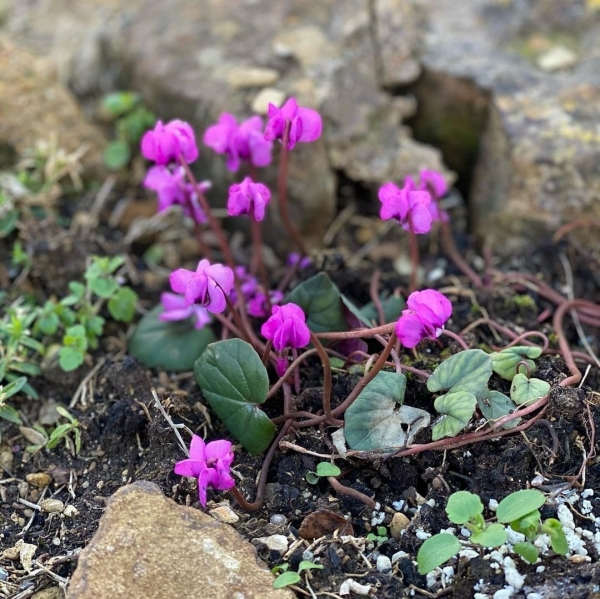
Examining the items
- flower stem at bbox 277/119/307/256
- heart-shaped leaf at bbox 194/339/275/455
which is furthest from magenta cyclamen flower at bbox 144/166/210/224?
heart-shaped leaf at bbox 194/339/275/455

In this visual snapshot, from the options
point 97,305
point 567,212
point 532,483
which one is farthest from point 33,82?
point 532,483

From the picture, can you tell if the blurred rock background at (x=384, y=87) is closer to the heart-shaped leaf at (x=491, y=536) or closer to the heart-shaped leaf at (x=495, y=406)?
the heart-shaped leaf at (x=495, y=406)

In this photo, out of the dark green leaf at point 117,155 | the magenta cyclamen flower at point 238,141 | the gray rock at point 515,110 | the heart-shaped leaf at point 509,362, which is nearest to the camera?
the heart-shaped leaf at point 509,362

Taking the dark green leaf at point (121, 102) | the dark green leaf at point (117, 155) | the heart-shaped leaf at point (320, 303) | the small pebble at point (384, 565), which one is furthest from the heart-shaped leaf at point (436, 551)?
the dark green leaf at point (121, 102)

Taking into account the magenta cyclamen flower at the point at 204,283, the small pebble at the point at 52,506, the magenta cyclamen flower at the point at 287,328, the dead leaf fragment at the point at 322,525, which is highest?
the magenta cyclamen flower at the point at 204,283

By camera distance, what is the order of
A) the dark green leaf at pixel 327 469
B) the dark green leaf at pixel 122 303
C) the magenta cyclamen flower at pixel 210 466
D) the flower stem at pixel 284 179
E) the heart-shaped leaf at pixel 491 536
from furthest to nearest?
the dark green leaf at pixel 122 303 → the flower stem at pixel 284 179 → the dark green leaf at pixel 327 469 → the magenta cyclamen flower at pixel 210 466 → the heart-shaped leaf at pixel 491 536

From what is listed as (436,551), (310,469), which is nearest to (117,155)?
(310,469)

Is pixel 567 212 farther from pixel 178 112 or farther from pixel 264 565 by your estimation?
pixel 264 565

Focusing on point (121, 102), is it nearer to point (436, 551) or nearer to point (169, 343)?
point (169, 343)
